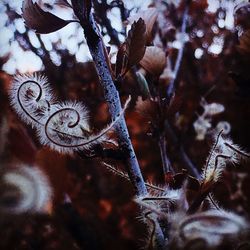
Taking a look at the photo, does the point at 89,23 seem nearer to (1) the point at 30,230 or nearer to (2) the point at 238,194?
(1) the point at 30,230

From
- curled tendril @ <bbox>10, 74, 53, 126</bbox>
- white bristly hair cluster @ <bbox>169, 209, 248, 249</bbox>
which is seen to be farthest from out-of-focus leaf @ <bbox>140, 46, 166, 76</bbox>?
white bristly hair cluster @ <bbox>169, 209, 248, 249</bbox>

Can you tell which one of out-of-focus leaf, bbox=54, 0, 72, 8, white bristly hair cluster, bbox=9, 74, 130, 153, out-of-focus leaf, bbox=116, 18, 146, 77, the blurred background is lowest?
the blurred background

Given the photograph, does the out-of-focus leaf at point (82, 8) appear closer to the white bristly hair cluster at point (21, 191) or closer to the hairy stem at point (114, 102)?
the hairy stem at point (114, 102)

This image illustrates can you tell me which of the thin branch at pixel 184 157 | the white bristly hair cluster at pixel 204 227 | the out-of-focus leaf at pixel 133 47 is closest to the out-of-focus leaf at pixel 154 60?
the out-of-focus leaf at pixel 133 47

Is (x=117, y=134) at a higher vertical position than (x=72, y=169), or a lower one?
higher

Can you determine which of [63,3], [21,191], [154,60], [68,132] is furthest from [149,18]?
[21,191]

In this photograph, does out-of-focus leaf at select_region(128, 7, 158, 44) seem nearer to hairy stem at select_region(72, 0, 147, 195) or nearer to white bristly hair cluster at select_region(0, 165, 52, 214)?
hairy stem at select_region(72, 0, 147, 195)

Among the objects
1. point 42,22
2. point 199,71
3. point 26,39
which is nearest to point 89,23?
point 42,22
